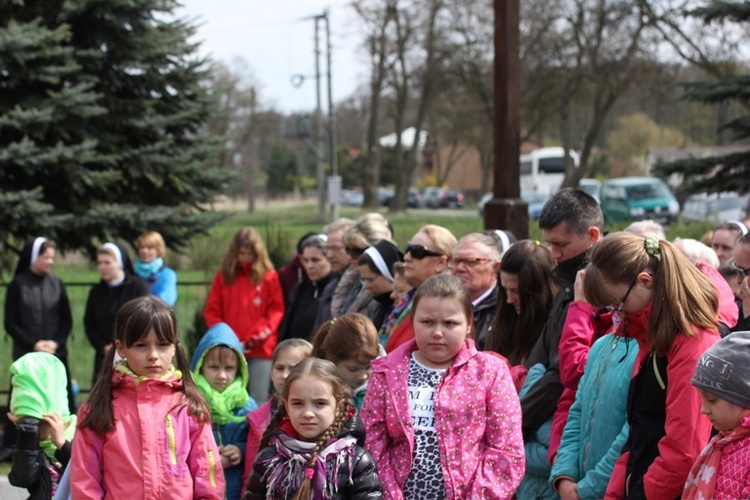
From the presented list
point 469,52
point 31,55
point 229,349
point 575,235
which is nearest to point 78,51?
point 31,55

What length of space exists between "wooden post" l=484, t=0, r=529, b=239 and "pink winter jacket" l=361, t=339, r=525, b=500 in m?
3.62

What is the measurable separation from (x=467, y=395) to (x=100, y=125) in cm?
995

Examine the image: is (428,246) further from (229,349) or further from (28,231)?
(28,231)

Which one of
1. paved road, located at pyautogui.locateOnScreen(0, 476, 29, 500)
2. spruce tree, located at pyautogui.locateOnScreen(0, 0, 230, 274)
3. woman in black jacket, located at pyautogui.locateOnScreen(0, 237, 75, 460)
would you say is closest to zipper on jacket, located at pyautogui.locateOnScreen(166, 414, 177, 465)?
paved road, located at pyautogui.locateOnScreen(0, 476, 29, 500)

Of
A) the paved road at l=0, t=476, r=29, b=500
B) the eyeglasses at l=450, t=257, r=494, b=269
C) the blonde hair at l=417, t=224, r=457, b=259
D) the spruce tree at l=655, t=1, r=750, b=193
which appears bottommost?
the paved road at l=0, t=476, r=29, b=500

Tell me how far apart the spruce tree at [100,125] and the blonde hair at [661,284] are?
360 inches

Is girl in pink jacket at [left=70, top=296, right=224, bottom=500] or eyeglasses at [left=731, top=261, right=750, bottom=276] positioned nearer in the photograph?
girl in pink jacket at [left=70, top=296, right=224, bottom=500]

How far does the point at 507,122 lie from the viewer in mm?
7555

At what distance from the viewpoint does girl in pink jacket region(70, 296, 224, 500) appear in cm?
408

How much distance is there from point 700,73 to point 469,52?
10537 millimetres

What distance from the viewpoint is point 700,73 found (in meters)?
24.6

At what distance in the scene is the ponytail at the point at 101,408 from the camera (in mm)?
4082

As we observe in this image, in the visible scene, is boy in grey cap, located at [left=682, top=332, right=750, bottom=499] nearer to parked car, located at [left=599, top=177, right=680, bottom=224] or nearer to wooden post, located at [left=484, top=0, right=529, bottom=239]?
wooden post, located at [left=484, top=0, right=529, bottom=239]

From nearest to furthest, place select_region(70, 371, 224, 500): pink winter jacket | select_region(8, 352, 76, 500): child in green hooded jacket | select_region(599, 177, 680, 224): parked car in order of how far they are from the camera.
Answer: select_region(70, 371, 224, 500): pink winter jacket < select_region(8, 352, 76, 500): child in green hooded jacket < select_region(599, 177, 680, 224): parked car
